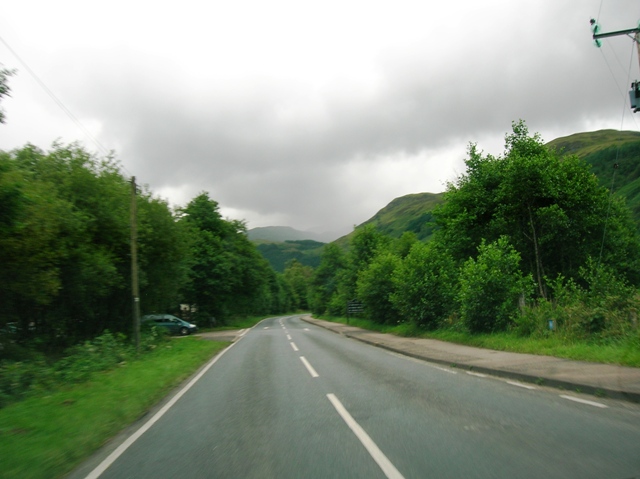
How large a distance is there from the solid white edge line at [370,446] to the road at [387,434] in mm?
15

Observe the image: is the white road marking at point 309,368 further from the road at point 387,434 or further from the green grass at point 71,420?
the green grass at point 71,420

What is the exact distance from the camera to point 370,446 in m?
5.39

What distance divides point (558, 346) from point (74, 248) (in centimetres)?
1743

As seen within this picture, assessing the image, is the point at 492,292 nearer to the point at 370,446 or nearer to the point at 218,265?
the point at 370,446

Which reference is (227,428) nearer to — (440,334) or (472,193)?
(440,334)

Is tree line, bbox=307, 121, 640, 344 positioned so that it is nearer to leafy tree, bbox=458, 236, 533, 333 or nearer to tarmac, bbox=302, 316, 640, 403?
leafy tree, bbox=458, 236, 533, 333

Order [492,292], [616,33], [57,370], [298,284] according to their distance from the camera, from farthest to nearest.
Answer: [298,284]
[492,292]
[57,370]
[616,33]

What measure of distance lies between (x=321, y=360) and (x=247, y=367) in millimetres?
2428

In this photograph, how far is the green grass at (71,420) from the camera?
5.04m

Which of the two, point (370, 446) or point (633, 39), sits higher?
point (633, 39)

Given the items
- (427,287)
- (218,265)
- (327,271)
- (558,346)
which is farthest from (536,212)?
(327,271)

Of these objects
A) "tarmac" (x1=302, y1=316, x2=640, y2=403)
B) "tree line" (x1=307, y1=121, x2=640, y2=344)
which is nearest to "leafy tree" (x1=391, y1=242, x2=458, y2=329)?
"tree line" (x1=307, y1=121, x2=640, y2=344)

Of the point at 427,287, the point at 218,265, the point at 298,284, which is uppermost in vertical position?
the point at 298,284

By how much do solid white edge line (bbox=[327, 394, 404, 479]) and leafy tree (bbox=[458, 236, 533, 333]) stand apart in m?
11.3
